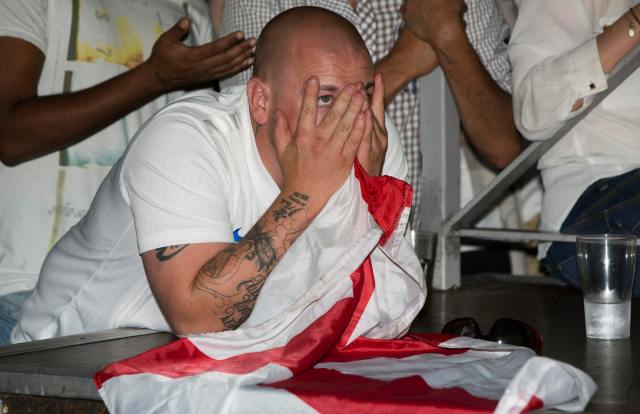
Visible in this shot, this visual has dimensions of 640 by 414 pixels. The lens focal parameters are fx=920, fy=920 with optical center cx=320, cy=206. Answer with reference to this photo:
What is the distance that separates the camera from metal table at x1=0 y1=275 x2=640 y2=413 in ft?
4.26

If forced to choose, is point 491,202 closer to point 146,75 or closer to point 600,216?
point 600,216

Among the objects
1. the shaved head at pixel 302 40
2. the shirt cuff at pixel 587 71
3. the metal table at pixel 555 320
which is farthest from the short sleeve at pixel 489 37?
the shaved head at pixel 302 40

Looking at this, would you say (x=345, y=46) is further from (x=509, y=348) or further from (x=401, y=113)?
(x=401, y=113)

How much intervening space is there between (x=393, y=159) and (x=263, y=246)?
0.52 metres

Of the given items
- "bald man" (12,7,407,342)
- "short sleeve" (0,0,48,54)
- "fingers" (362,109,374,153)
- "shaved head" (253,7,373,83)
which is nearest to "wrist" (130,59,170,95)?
"short sleeve" (0,0,48,54)

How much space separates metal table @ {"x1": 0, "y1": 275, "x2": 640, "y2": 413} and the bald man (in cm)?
13

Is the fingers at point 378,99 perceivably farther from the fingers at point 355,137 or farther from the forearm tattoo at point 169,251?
the forearm tattoo at point 169,251

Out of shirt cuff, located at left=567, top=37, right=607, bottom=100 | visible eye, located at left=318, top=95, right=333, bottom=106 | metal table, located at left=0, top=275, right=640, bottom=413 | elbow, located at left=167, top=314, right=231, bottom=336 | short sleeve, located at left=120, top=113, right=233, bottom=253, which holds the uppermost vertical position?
shirt cuff, located at left=567, top=37, right=607, bottom=100

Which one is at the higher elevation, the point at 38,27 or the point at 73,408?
the point at 38,27

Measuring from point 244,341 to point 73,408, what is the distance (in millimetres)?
263

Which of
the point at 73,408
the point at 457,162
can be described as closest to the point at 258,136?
the point at 73,408

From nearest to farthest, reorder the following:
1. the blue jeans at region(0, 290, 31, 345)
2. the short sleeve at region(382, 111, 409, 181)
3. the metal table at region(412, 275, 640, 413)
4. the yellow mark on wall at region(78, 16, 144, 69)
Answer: the metal table at region(412, 275, 640, 413)
the short sleeve at region(382, 111, 409, 181)
the blue jeans at region(0, 290, 31, 345)
the yellow mark on wall at region(78, 16, 144, 69)

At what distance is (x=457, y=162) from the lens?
2.55m

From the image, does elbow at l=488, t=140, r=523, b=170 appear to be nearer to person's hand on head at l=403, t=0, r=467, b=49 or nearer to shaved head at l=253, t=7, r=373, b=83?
person's hand on head at l=403, t=0, r=467, b=49
